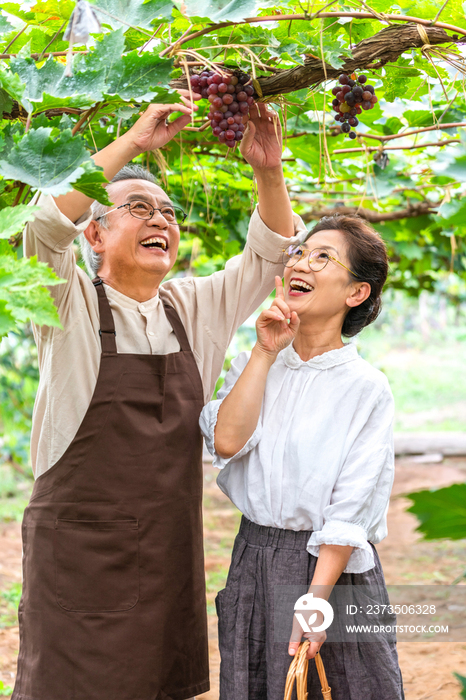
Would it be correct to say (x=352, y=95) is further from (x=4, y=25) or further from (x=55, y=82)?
(x=4, y=25)

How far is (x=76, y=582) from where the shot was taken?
158 centimetres

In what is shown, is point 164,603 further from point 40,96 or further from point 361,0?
point 361,0

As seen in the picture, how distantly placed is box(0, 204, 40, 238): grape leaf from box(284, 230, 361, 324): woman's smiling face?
87cm

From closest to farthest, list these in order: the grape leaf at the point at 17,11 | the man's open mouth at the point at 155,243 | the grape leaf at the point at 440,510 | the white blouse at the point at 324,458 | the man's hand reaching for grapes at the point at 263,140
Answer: the grape leaf at the point at 440,510 < the grape leaf at the point at 17,11 < the white blouse at the point at 324,458 < the man's hand reaching for grapes at the point at 263,140 < the man's open mouth at the point at 155,243

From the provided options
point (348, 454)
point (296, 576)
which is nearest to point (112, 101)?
point (348, 454)

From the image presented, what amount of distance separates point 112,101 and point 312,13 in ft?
1.47

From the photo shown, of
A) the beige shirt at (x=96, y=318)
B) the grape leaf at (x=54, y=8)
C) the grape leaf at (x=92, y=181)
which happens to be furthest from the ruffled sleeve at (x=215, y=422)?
the grape leaf at (x=54, y=8)

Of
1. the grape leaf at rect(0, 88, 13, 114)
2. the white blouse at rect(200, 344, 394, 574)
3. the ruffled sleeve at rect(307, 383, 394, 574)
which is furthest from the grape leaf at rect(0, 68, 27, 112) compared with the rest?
the ruffled sleeve at rect(307, 383, 394, 574)

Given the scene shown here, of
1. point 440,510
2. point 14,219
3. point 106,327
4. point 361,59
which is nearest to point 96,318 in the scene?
point 106,327

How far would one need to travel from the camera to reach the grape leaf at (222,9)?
112 cm

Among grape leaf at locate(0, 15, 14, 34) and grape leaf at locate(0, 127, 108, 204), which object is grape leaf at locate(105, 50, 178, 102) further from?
grape leaf at locate(0, 15, 14, 34)

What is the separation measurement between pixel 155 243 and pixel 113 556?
0.88 metres

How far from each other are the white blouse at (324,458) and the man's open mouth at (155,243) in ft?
1.71

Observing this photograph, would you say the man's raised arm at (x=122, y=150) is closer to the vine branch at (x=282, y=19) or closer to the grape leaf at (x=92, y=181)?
the vine branch at (x=282, y=19)
